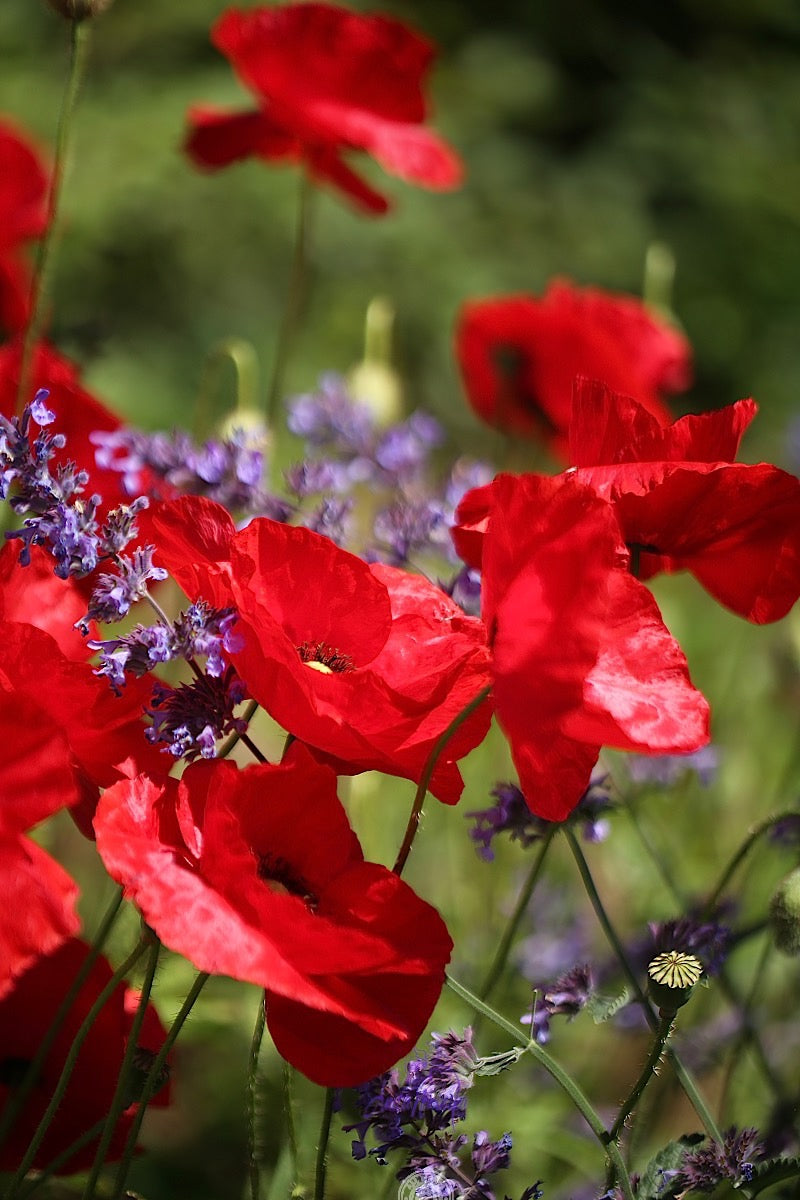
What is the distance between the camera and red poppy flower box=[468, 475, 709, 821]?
442 millimetres

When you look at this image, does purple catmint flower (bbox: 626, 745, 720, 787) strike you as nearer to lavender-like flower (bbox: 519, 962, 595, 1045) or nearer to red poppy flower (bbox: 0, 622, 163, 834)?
lavender-like flower (bbox: 519, 962, 595, 1045)

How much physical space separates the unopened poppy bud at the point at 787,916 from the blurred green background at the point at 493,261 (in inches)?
12.8

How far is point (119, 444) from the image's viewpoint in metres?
0.62

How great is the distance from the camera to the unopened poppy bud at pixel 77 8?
0.65m

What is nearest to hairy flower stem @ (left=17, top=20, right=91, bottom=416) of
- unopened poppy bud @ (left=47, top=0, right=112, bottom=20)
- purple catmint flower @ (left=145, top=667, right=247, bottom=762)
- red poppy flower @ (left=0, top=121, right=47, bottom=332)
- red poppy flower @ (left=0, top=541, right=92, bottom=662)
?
unopened poppy bud @ (left=47, top=0, right=112, bottom=20)

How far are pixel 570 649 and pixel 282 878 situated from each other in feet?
0.46

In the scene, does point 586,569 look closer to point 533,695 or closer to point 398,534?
point 533,695

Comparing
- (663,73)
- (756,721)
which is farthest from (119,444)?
(663,73)

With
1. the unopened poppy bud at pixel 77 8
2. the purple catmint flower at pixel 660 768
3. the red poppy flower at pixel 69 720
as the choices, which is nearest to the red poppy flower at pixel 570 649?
the red poppy flower at pixel 69 720

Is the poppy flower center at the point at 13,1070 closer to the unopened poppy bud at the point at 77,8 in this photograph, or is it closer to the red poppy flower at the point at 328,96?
the unopened poppy bud at the point at 77,8

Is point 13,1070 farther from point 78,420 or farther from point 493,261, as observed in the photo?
point 493,261

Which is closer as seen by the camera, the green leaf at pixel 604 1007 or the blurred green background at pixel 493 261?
the green leaf at pixel 604 1007

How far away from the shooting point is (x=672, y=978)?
465mm

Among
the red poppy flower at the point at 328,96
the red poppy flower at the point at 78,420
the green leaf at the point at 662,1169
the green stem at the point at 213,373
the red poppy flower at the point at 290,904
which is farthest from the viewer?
the red poppy flower at the point at 328,96
